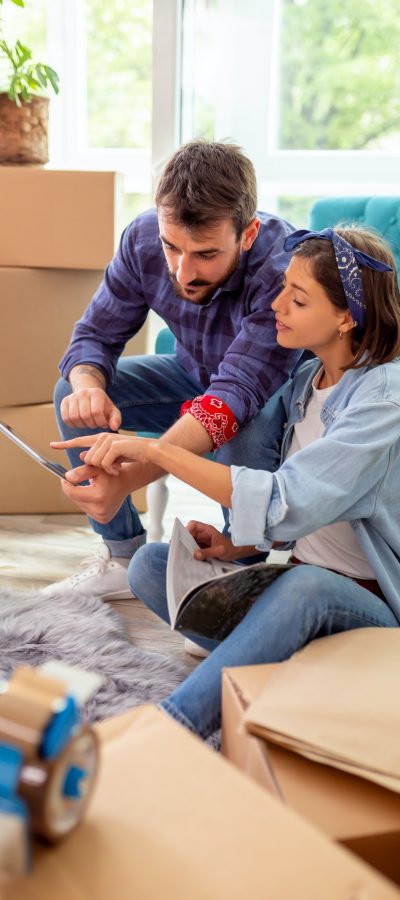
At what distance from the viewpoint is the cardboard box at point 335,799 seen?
2.45 feet

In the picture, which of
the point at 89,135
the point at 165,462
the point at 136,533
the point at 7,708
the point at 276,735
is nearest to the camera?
the point at 7,708

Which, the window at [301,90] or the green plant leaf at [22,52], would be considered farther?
the window at [301,90]

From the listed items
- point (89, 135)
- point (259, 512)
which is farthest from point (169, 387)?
point (89, 135)

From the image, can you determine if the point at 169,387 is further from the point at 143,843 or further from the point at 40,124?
the point at 143,843

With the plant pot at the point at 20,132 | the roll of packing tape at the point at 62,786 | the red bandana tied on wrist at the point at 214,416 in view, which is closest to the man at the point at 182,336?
the red bandana tied on wrist at the point at 214,416

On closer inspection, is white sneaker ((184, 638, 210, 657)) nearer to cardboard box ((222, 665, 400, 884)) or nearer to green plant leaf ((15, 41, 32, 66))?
cardboard box ((222, 665, 400, 884))

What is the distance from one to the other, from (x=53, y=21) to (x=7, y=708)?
2.59 metres

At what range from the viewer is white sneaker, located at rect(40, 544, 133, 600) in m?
1.69

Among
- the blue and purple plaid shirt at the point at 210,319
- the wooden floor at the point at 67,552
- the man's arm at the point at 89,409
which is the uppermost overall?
the blue and purple plaid shirt at the point at 210,319

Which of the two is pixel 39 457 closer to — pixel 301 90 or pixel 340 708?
pixel 340 708

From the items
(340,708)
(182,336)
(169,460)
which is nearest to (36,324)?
(182,336)

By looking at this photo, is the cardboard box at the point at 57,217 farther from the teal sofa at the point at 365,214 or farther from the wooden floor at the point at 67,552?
the wooden floor at the point at 67,552

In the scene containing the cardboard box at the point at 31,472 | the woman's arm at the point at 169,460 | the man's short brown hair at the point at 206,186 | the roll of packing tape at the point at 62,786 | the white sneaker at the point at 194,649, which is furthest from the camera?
the cardboard box at the point at 31,472

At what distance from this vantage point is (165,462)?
44.3 inches
